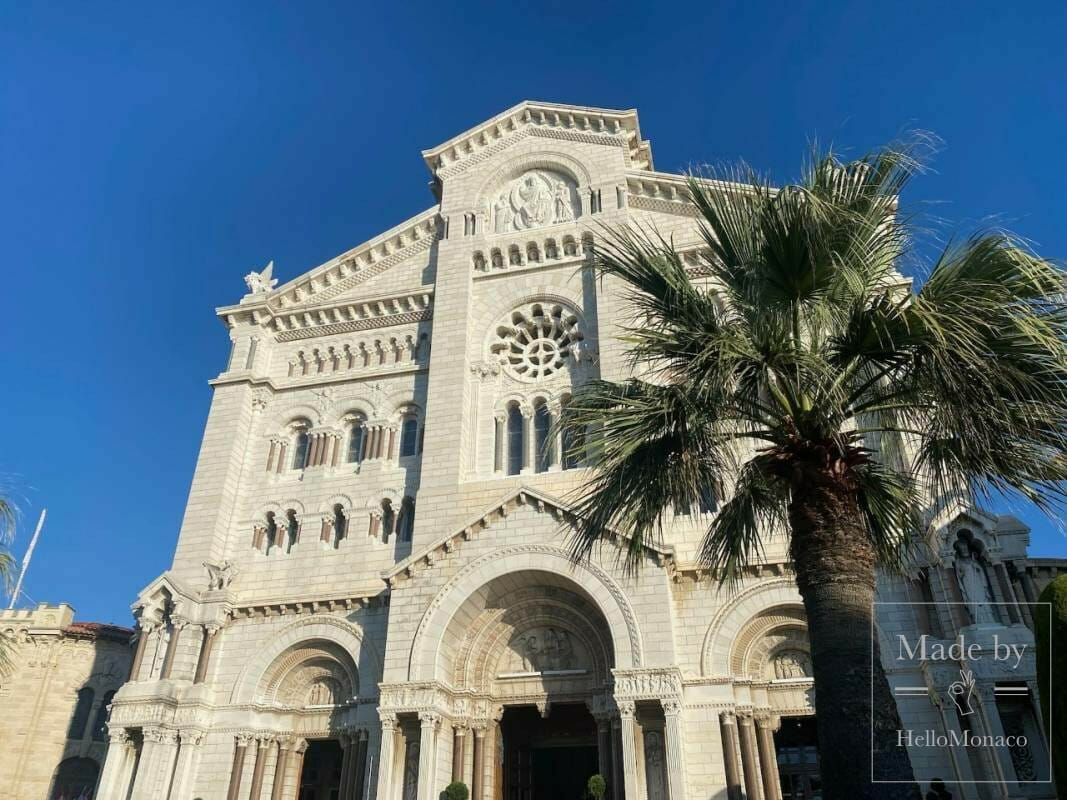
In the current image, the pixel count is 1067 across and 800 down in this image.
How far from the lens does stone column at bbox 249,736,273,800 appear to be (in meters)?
22.2

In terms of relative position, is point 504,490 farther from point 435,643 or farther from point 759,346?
point 759,346

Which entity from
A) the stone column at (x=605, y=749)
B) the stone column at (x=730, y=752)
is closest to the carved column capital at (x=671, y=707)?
the stone column at (x=730, y=752)

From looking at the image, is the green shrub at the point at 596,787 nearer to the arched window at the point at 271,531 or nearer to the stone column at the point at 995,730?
the stone column at the point at 995,730

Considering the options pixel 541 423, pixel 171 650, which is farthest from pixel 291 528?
pixel 541 423

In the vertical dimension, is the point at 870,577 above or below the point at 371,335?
below

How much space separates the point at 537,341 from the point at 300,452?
944cm

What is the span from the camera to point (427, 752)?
1941 centimetres

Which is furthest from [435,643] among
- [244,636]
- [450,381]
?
[450,381]

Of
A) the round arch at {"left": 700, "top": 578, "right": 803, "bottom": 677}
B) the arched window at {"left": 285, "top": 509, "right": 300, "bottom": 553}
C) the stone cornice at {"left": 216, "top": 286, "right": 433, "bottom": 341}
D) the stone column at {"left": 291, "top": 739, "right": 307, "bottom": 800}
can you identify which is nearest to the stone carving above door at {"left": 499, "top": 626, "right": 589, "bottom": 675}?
the round arch at {"left": 700, "top": 578, "right": 803, "bottom": 677}

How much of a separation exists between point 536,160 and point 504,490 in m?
13.8

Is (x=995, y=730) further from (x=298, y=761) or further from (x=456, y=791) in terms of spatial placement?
(x=298, y=761)

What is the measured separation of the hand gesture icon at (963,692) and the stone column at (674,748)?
6.20 meters

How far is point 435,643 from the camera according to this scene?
20.5 meters

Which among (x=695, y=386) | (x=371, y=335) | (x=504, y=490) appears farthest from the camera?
(x=371, y=335)
